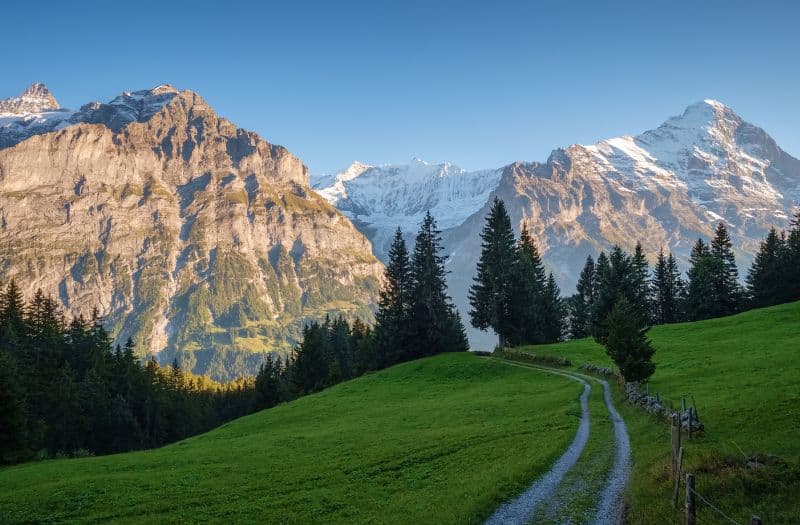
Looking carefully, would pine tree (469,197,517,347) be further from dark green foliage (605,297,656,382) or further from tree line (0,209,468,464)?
dark green foliage (605,297,656,382)

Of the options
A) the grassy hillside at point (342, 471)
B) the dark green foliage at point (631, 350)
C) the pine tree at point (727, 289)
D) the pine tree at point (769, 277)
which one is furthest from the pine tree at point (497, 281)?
the pine tree at point (769, 277)

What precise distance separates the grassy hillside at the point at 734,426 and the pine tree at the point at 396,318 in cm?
4118

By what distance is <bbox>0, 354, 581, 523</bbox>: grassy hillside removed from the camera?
23.6m

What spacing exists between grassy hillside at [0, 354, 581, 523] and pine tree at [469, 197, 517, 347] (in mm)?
31259

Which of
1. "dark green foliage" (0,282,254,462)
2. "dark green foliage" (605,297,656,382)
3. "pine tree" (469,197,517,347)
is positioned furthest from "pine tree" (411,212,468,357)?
"dark green foliage" (0,282,254,462)

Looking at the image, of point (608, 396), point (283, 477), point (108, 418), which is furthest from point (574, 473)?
point (108, 418)

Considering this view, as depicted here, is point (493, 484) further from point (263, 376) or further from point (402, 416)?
point (263, 376)

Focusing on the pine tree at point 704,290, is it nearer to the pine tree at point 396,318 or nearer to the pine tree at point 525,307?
the pine tree at point 525,307

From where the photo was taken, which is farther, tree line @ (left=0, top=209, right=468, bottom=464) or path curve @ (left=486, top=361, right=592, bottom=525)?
tree line @ (left=0, top=209, right=468, bottom=464)

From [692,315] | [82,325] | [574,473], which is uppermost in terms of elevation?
[82,325]

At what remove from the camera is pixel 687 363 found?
170 ft

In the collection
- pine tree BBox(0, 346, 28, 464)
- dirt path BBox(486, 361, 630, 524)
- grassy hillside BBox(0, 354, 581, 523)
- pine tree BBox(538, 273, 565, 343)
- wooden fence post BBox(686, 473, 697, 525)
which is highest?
pine tree BBox(538, 273, 565, 343)

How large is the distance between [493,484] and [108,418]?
90376 millimetres

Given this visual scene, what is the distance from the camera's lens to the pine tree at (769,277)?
10725 centimetres
